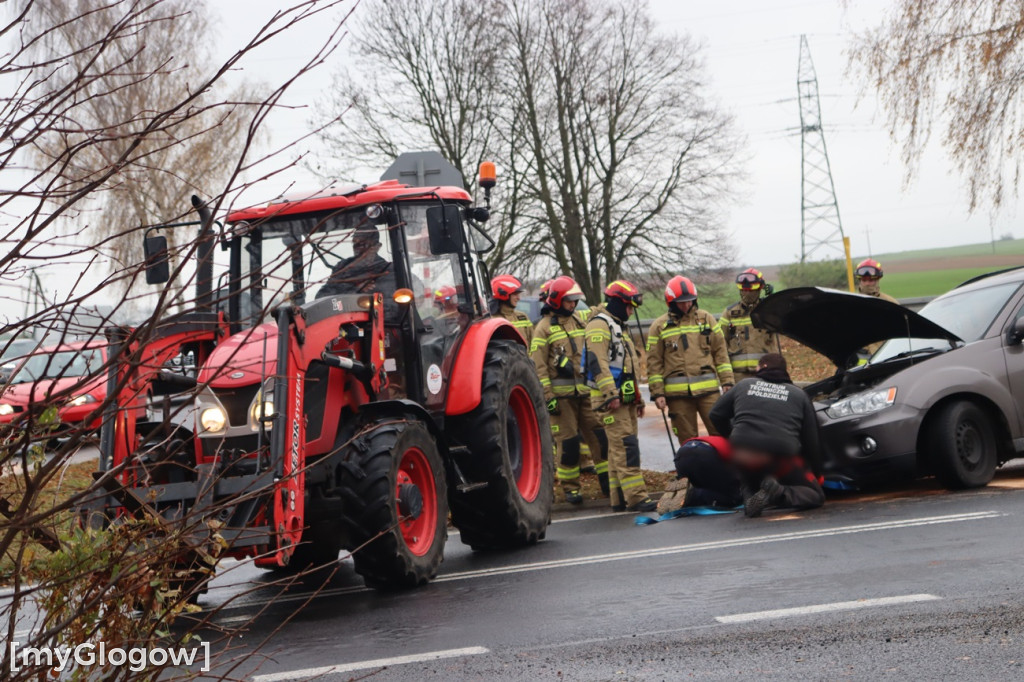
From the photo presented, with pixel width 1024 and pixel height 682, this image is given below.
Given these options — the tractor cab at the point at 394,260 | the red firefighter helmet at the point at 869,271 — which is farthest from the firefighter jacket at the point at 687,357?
the tractor cab at the point at 394,260

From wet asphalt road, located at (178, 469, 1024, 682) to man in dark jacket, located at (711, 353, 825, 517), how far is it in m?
0.30

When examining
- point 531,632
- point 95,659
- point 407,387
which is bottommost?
point 531,632

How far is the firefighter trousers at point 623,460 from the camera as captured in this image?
1098 centimetres

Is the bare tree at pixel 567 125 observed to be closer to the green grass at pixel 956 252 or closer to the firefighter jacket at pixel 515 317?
the firefighter jacket at pixel 515 317

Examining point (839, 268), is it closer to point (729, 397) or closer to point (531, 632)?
point (729, 397)

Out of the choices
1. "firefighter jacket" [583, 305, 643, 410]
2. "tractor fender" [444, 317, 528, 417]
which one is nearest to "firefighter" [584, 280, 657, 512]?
"firefighter jacket" [583, 305, 643, 410]

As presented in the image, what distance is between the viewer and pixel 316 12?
270 centimetres

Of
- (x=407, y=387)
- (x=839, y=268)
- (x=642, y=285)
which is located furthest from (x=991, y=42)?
(x=839, y=268)

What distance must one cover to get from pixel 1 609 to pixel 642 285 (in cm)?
3176

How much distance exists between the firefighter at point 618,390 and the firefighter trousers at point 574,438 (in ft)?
2.62

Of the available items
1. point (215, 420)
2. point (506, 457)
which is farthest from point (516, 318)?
point (215, 420)

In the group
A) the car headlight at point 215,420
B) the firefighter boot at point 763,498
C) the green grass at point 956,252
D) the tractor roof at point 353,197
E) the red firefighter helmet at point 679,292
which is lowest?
the firefighter boot at point 763,498

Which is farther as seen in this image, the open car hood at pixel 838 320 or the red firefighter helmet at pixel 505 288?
the red firefighter helmet at pixel 505 288

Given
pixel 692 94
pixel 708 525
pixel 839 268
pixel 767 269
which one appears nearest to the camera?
pixel 708 525
